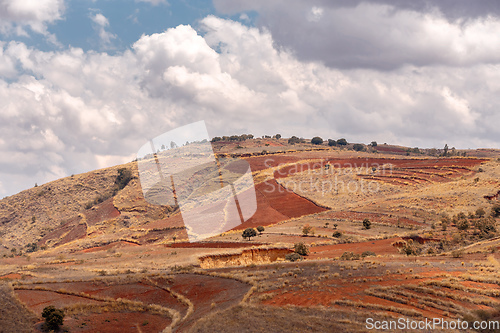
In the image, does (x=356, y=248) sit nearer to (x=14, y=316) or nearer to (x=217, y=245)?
(x=217, y=245)

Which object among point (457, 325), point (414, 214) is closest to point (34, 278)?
point (457, 325)

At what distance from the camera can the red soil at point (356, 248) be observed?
31.0 m

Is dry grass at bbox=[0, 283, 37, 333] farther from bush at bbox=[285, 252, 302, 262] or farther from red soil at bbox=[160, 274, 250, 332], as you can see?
bush at bbox=[285, 252, 302, 262]

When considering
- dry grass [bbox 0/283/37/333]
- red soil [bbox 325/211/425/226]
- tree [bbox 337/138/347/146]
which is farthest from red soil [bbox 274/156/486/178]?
dry grass [bbox 0/283/37/333]

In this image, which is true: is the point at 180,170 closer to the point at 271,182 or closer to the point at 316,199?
the point at 271,182

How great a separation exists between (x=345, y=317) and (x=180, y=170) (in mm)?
76304

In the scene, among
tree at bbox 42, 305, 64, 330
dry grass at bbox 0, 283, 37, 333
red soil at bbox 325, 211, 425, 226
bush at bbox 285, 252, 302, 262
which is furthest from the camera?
red soil at bbox 325, 211, 425, 226
